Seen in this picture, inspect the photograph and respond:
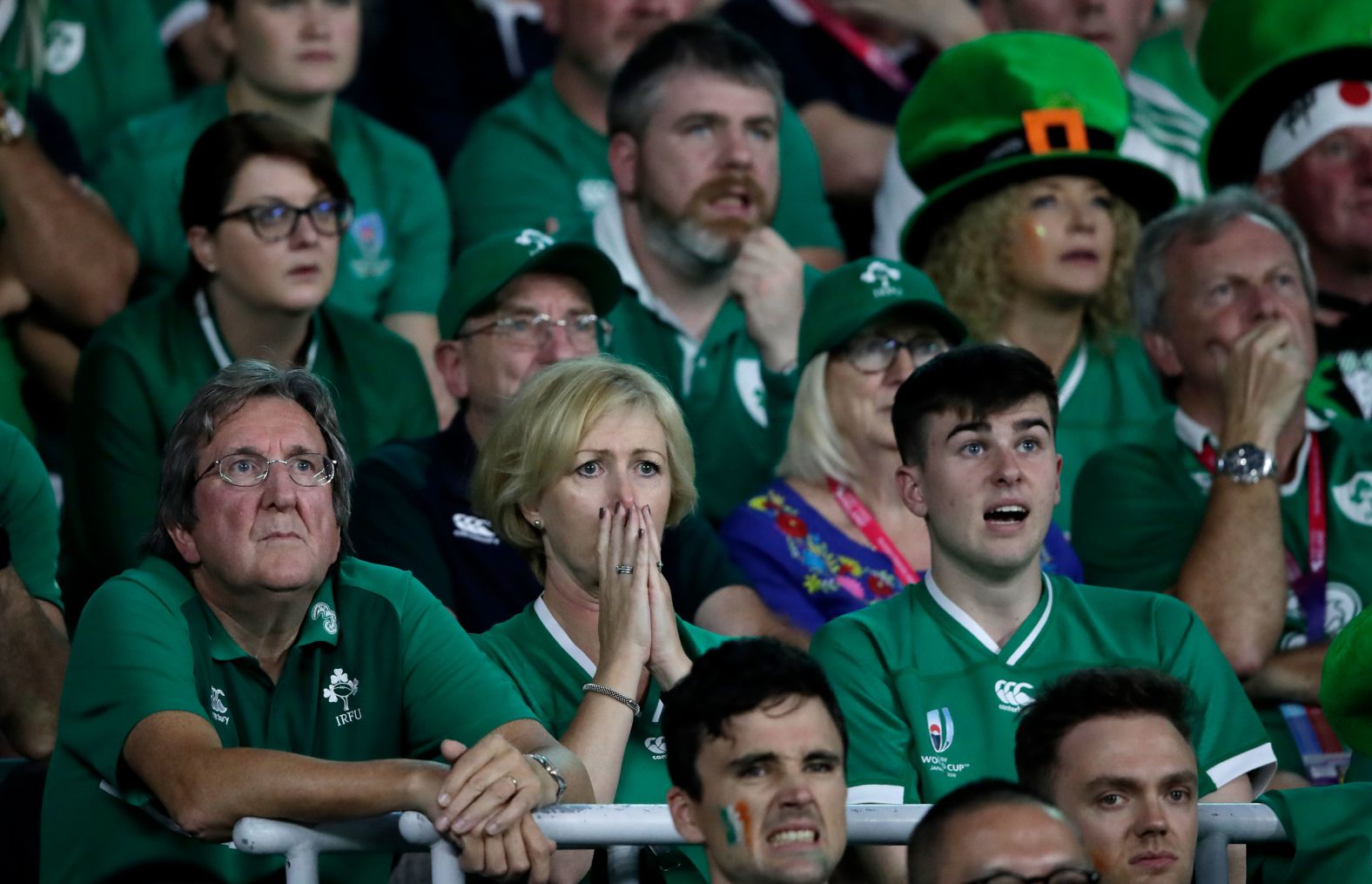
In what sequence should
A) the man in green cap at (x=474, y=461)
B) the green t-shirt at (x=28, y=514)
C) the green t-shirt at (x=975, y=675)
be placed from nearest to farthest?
the green t-shirt at (x=975, y=675), the green t-shirt at (x=28, y=514), the man in green cap at (x=474, y=461)

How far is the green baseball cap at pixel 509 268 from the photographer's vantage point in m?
4.80

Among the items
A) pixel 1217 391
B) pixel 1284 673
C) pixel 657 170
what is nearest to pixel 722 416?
pixel 657 170

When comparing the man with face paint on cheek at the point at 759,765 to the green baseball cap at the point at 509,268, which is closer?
the man with face paint on cheek at the point at 759,765

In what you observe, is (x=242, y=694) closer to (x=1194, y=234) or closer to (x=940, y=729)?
(x=940, y=729)

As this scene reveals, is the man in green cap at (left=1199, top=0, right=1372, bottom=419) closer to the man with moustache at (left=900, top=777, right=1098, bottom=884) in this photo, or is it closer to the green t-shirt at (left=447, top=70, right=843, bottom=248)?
the green t-shirt at (left=447, top=70, right=843, bottom=248)

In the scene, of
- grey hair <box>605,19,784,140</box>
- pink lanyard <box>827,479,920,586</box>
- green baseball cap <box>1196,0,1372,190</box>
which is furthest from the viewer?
green baseball cap <box>1196,0,1372,190</box>

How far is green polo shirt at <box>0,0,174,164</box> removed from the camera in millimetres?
6309

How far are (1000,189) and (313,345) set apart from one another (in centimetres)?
182

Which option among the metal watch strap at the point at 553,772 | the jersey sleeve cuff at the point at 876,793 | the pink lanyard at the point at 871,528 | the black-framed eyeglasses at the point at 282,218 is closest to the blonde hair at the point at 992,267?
the pink lanyard at the point at 871,528

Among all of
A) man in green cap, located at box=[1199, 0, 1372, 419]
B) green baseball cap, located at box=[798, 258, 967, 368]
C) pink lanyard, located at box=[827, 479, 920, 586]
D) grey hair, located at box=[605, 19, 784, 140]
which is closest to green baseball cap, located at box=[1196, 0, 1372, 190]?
man in green cap, located at box=[1199, 0, 1372, 419]

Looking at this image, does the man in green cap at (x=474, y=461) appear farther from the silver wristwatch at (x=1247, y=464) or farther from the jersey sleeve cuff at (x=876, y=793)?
the silver wristwatch at (x=1247, y=464)

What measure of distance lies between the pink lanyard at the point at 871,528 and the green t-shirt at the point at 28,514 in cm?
169

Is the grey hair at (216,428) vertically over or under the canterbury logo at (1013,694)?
over

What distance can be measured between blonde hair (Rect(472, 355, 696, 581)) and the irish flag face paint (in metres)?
1.10
